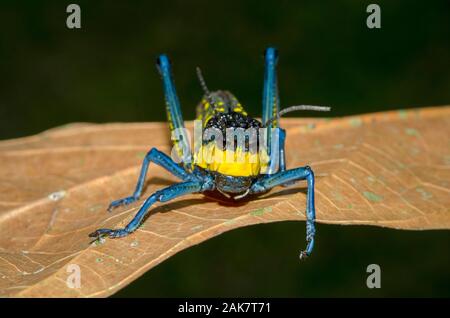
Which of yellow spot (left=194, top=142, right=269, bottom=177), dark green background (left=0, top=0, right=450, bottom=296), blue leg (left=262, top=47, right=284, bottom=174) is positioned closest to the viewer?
yellow spot (left=194, top=142, right=269, bottom=177)

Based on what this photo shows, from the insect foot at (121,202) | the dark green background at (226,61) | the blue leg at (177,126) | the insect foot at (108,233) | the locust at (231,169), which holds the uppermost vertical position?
the dark green background at (226,61)

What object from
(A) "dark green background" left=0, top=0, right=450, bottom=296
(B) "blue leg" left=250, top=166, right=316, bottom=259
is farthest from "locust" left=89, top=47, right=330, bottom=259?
(A) "dark green background" left=0, top=0, right=450, bottom=296

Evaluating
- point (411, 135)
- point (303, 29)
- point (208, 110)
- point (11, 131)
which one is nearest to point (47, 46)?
point (11, 131)

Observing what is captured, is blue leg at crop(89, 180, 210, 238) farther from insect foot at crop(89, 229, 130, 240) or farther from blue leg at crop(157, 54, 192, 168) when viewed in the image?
blue leg at crop(157, 54, 192, 168)

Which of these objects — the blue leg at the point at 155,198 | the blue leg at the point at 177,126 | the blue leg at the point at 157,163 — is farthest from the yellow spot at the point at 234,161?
the blue leg at the point at 177,126

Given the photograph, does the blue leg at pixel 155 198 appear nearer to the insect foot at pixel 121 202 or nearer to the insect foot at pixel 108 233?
the insect foot at pixel 108 233

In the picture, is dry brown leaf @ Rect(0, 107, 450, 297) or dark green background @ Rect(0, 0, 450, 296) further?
dark green background @ Rect(0, 0, 450, 296)

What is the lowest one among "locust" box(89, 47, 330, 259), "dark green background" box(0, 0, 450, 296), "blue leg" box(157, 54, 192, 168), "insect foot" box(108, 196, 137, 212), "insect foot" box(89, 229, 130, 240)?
"insect foot" box(89, 229, 130, 240)
